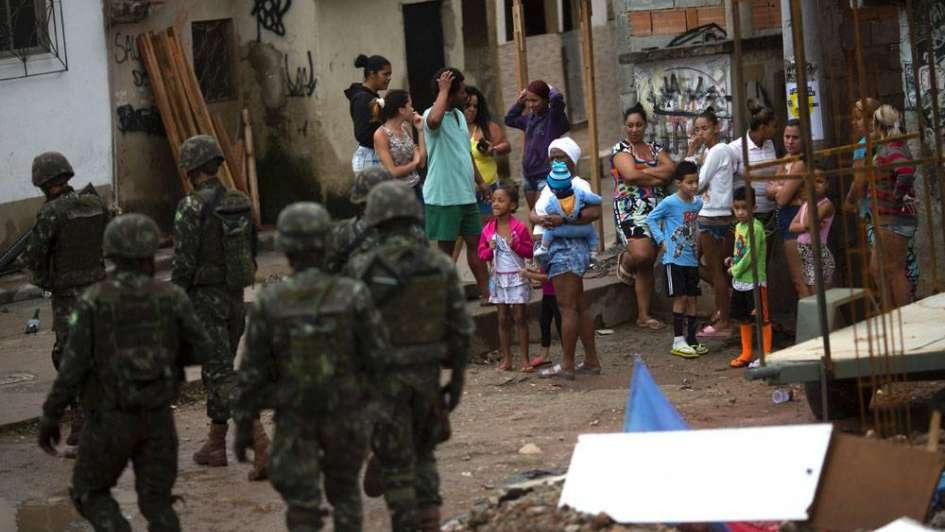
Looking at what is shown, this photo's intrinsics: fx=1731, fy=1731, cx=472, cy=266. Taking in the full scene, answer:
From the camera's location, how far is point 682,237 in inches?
492

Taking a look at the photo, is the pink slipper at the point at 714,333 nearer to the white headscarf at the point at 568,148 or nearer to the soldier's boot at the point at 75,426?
the white headscarf at the point at 568,148

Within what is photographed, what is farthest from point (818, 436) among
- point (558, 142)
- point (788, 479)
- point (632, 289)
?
point (632, 289)

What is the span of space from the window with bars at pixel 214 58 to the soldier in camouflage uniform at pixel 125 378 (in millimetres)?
10008

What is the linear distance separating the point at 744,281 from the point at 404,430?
5.11 m

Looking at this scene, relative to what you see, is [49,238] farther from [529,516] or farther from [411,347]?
[529,516]

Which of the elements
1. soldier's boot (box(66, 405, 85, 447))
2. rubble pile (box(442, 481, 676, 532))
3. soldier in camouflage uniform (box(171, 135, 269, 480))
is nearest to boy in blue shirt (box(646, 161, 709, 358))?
soldier in camouflage uniform (box(171, 135, 269, 480))

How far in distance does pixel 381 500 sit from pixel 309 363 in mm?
2129

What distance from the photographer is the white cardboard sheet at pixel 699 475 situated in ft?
23.8

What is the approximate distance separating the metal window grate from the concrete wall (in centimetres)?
4

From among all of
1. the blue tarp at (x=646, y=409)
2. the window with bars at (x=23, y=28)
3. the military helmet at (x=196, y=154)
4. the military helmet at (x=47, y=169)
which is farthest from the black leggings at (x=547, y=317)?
the window with bars at (x=23, y=28)

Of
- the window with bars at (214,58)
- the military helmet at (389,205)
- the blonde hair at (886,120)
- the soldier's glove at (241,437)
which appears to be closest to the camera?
the soldier's glove at (241,437)

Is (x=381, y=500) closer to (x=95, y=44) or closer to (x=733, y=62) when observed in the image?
(x=733, y=62)

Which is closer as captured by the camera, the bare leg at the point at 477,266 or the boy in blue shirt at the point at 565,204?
the boy in blue shirt at the point at 565,204

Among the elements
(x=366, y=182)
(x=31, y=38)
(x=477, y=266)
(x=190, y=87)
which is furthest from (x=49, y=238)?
(x=190, y=87)
